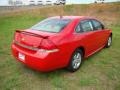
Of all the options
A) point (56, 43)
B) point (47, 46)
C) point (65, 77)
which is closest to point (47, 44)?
point (47, 46)

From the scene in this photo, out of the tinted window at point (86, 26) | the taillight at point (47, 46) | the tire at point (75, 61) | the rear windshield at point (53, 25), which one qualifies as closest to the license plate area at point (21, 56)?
the taillight at point (47, 46)

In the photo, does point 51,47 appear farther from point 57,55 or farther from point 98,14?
point 98,14

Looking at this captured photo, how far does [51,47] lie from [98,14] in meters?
26.4

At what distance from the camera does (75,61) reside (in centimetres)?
565

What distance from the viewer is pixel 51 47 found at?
476 centimetres

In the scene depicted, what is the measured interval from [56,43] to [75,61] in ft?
3.45

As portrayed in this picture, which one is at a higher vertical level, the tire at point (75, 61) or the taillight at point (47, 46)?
the taillight at point (47, 46)

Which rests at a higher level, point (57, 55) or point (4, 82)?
point (57, 55)

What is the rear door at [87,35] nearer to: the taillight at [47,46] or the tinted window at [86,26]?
the tinted window at [86,26]

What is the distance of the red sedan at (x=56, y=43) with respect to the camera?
4785 millimetres

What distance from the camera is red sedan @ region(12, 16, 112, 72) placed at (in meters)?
4.79

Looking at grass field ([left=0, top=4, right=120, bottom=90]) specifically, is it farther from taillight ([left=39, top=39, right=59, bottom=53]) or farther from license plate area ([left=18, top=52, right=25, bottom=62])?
taillight ([left=39, top=39, right=59, bottom=53])

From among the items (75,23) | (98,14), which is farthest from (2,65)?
(98,14)

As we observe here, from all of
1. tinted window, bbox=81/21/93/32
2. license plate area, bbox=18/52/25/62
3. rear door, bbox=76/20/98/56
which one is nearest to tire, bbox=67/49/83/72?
rear door, bbox=76/20/98/56
